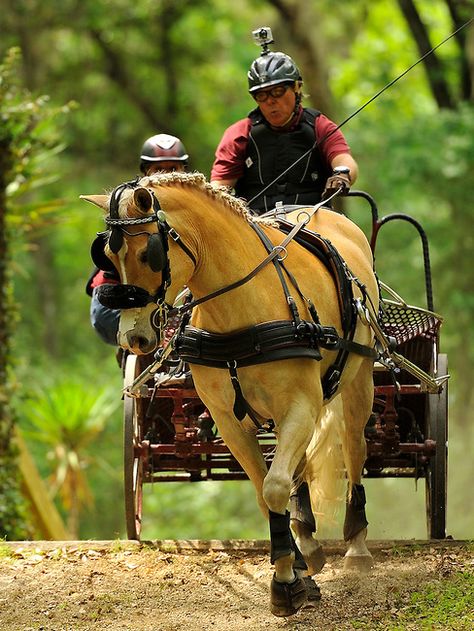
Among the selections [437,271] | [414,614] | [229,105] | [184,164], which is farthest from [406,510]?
[414,614]

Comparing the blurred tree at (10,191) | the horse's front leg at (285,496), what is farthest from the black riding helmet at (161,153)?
the horse's front leg at (285,496)

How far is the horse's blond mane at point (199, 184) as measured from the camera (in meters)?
5.33

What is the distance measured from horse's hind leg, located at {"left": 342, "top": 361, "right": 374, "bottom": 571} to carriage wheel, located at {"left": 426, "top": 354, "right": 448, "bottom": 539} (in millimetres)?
549

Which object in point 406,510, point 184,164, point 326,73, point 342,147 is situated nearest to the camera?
point 342,147

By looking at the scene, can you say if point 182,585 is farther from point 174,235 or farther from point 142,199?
point 142,199

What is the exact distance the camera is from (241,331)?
5.44 meters

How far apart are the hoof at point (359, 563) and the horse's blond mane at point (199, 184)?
2.31 metres

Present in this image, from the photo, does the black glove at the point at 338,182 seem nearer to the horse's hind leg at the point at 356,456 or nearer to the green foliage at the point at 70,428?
the horse's hind leg at the point at 356,456

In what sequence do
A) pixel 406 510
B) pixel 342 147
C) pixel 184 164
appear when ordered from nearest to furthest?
pixel 342 147
pixel 184 164
pixel 406 510

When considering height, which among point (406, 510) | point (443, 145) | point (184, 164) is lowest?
point (406, 510)

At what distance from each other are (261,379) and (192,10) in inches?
702

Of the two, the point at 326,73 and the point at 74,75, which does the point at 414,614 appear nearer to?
the point at 326,73

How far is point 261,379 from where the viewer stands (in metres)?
5.50

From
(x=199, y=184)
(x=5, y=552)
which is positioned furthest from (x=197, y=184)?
(x=5, y=552)
